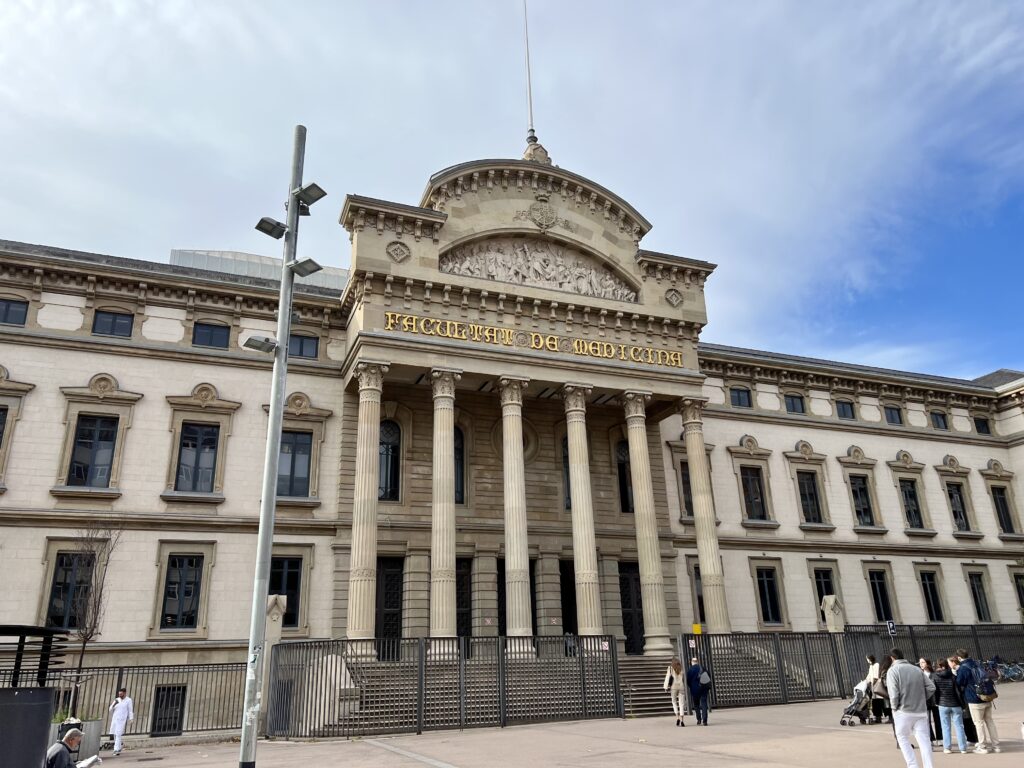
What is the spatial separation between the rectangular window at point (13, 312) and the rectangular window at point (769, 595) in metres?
30.9

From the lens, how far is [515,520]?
83.6 feet

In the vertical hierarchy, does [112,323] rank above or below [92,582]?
above

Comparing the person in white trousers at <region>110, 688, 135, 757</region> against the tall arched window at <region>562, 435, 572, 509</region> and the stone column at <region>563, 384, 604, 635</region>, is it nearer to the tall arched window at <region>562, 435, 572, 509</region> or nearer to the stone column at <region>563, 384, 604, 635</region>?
the stone column at <region>563, 384, 604, 635</region>

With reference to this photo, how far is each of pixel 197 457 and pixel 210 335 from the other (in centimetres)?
467

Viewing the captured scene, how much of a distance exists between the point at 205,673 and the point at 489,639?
9.14m

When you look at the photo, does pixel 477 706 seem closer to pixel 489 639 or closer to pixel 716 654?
pixel 489 639

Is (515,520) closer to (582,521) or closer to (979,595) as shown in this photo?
(582,521)

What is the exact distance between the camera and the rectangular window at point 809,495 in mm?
35875

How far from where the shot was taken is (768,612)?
1305 inches

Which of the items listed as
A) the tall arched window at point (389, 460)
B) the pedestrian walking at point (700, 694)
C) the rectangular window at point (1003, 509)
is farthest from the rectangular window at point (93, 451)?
the rectangular window at point (1003, 509)

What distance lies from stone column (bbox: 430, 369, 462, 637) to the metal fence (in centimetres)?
175

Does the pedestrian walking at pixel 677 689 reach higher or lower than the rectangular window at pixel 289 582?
lower

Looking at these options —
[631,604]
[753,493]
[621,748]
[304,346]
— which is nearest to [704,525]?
[631,604]

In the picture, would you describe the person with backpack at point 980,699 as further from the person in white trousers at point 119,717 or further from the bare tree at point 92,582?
the bare tree at point 92,582
